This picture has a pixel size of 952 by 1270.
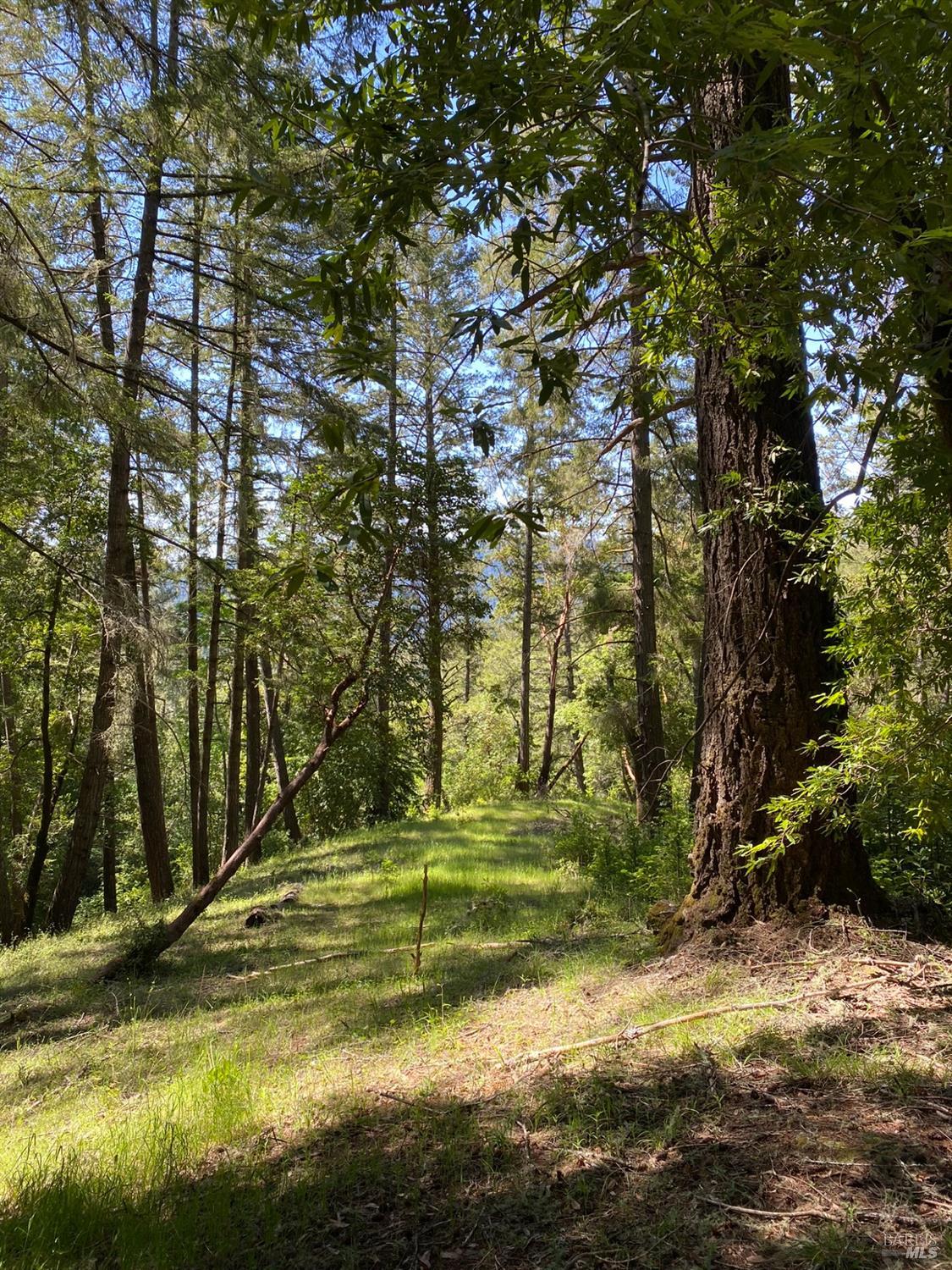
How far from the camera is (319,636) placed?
28.4 ft

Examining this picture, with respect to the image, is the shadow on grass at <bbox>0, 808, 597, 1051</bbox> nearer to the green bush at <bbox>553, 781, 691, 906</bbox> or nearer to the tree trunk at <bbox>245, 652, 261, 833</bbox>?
the green bush at <bbox>553, 781, 691, 906</bbox>

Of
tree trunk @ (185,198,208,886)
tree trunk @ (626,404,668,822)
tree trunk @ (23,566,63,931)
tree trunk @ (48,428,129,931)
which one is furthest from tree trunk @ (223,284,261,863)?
tree trunk @ (626,404,668,822)

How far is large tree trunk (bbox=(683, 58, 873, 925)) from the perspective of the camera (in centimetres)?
381

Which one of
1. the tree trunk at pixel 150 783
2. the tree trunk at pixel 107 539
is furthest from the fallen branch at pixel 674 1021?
the tree trunk at pixel 150 783

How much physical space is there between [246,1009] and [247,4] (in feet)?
17.5

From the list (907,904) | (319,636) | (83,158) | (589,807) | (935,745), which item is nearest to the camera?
(935,745)

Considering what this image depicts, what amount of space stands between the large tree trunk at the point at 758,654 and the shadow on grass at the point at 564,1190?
4.36ft

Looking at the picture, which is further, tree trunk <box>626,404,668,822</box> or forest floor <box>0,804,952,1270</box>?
tree trunk <box>626,404,668,822</box>

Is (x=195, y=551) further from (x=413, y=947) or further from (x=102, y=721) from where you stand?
(x=413, y=947)

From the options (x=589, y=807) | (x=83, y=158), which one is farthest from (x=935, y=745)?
(x=589, y=807)

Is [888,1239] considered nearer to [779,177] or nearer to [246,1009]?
[779,177]

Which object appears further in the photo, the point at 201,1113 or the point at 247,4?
the point at 201,1113

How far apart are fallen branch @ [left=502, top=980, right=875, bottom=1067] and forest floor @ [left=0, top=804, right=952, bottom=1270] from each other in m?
0.02

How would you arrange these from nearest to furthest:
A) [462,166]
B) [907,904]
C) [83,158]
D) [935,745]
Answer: [462,166] → [935,745] → [907,904] → [83,158]
